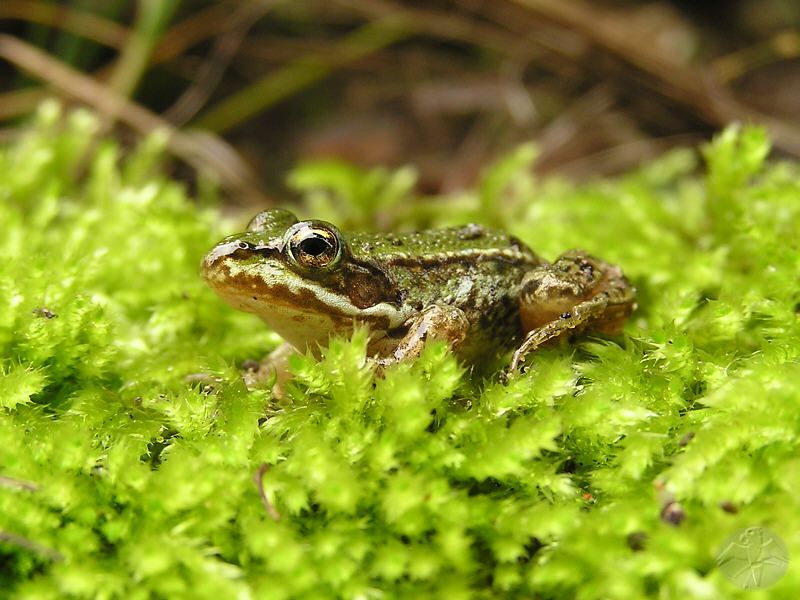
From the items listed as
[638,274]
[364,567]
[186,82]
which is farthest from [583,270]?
[186,82]

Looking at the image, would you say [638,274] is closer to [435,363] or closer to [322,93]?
[435,363]

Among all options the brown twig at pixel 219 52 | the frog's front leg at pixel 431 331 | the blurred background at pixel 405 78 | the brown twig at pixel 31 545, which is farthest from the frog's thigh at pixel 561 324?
the brown twig at pixel 219 52

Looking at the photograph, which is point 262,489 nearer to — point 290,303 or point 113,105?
point 290,303

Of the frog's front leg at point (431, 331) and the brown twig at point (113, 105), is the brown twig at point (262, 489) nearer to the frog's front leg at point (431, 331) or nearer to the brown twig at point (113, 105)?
the frog's front leg at point (431, 331)

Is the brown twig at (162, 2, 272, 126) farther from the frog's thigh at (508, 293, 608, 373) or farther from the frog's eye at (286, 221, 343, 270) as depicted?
the frog's thigh at (508, 293, 608, 373)

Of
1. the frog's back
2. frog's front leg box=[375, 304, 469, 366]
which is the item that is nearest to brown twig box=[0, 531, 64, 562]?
frog's front leg box=[375, 304, 469, 366]
